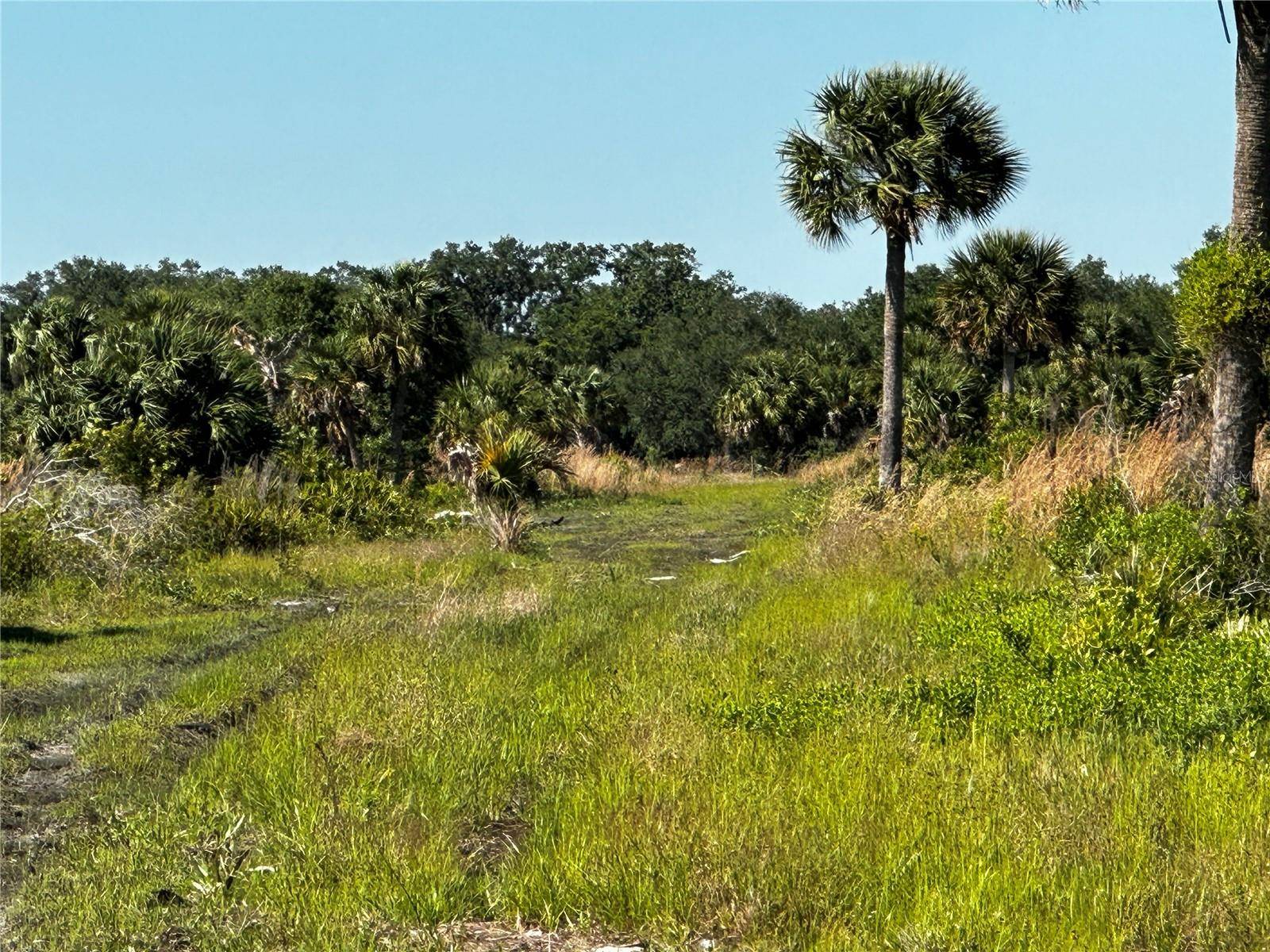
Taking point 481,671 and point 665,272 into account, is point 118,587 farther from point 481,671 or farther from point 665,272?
point 665,272

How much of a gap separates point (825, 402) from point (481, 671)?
46.5 meters

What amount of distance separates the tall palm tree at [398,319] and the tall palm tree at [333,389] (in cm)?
79

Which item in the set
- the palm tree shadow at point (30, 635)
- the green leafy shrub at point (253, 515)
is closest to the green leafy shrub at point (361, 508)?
the green leafy shrub at point (253, 515)

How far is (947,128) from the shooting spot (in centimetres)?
2486

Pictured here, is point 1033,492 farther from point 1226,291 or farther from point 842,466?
point 842,466

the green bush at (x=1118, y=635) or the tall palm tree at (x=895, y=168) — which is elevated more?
the tall palm tree at (x=895, y=168)

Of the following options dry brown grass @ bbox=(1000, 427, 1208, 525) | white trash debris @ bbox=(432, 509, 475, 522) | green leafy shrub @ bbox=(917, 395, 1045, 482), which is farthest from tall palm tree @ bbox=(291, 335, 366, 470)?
dry brown grass @ bbox=(1000, 427, 1208, 525)

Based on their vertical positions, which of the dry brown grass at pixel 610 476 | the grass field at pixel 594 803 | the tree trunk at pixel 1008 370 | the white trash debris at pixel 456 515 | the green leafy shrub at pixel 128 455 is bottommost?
the grass field at pixel 594 803

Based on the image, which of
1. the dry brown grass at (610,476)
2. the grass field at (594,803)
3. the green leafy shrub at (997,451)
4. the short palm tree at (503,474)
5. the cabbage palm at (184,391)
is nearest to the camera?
the grass field at (594,803)

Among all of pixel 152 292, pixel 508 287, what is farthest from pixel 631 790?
pixel 508 287

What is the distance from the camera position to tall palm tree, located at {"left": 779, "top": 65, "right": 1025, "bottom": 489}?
24469 millimetres

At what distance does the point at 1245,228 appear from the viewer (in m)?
12.9

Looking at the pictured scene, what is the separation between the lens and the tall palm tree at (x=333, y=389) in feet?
136

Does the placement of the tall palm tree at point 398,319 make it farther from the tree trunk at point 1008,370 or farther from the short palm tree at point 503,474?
the tree trunk at point 1008,370
